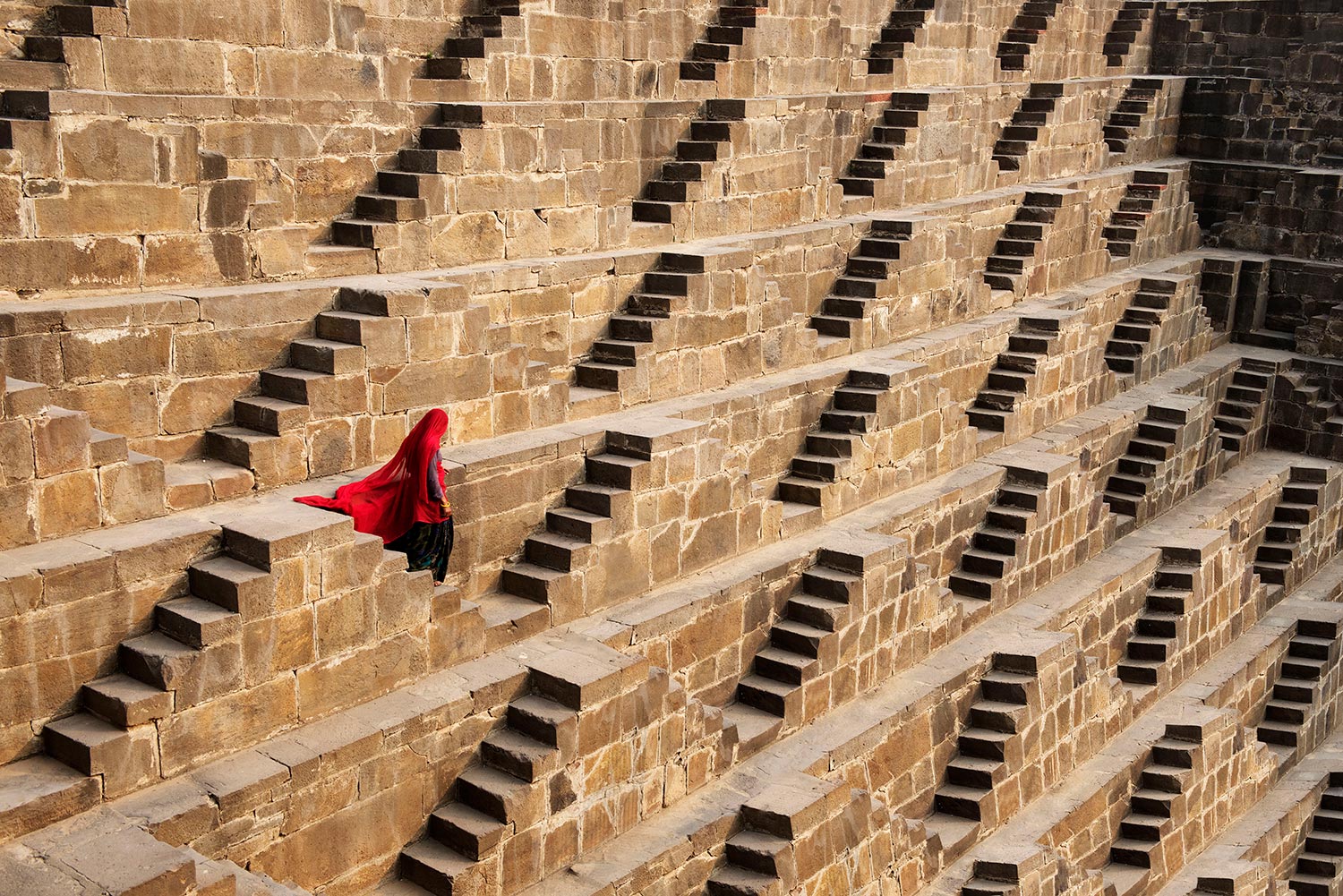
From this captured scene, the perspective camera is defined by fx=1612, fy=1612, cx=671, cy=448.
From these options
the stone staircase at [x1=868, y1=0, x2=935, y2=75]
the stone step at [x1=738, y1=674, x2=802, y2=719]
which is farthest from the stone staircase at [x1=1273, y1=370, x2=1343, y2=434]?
the stone step at [x1=738, y1=674, x2=802, y2=719]

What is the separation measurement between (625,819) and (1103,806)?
5254 millimetres

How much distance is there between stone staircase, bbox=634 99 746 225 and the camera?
14.5 m

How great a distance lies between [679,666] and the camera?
11500 mm

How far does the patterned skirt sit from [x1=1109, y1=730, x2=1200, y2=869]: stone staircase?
6.86 meters

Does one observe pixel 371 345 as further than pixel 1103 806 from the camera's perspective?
No

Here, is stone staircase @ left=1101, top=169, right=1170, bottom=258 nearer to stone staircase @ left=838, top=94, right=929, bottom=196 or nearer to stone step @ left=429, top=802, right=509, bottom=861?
stone staircase @ left=838, top=94, right=929, bottom=196

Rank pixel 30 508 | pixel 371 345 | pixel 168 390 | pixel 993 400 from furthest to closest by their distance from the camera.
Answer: pixel 993 400 < pixel 371 345 < pixel 168 390 < pixel 30 508

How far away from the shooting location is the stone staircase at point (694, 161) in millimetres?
14547

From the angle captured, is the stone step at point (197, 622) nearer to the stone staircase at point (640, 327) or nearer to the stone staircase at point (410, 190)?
the stone staircase at point (410, 190)

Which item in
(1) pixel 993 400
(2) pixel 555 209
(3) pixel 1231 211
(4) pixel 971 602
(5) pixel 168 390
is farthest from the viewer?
(3) pixel 1231 211

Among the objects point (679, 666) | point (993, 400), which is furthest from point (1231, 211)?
point (679, 666)

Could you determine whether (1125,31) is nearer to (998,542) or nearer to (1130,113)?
(1130,113)

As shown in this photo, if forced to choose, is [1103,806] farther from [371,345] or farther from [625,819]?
[371,345]

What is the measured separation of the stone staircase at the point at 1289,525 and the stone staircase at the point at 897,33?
22.1ft
